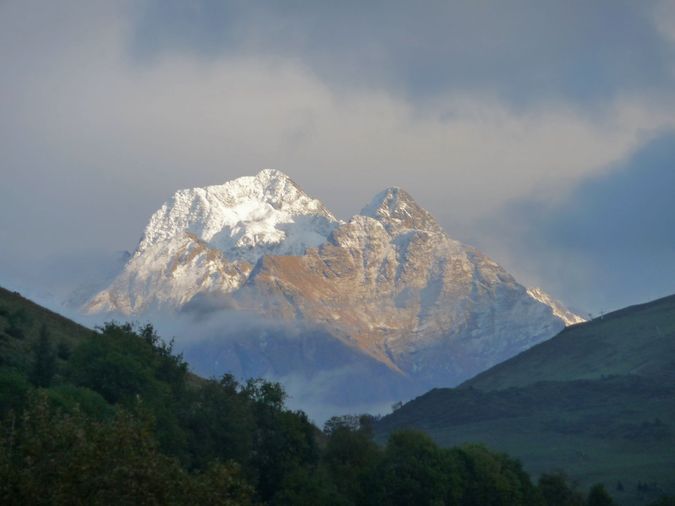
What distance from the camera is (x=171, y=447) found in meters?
112

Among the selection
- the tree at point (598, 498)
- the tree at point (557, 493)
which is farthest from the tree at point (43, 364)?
the tree at point (598, 498)

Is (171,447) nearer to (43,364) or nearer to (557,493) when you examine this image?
(43,364)

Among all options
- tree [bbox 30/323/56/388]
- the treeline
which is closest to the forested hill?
the treeline

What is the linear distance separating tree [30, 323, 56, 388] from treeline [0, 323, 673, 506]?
0.16 metres

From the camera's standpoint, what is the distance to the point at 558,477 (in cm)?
19175

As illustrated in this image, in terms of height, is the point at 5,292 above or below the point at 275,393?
above

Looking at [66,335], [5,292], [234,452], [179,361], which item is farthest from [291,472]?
[5,292]

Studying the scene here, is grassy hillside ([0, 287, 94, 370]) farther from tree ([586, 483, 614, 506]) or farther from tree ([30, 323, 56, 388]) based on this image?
tree ([586, 483, 614, 506])

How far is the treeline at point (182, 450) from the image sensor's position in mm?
54719

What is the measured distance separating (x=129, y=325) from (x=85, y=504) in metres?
101

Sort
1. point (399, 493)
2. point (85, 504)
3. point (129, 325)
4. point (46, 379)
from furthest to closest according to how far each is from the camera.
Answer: point (129, 325) < point (399, 493) < point (46, 379) < point (85, 504)

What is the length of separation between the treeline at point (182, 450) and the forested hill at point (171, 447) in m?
0.10

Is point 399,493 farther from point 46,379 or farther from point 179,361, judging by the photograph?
point 46,379

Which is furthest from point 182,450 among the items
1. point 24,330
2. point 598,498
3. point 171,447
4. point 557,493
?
point 598,498
